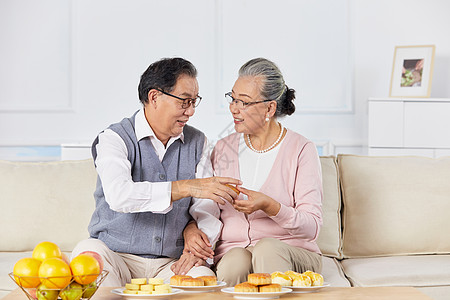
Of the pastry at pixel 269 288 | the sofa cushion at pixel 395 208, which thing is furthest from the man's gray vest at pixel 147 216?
the sofa cushion at pixel 395 208

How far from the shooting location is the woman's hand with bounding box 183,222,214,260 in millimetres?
2086

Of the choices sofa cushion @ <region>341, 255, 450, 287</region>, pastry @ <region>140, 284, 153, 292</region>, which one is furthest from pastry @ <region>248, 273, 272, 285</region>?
sofa cushion @ <region>341, 255, 450, 287</region>

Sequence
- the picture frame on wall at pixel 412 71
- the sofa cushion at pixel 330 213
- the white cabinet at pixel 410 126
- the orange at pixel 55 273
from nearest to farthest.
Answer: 1. the orange at pixel 55 273
2. the sofa cushion at pixel 330 213
3. the white cabinet at pixel 410 126
4. the picture frame on wall at pixel 412 71

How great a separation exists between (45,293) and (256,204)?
33.3 inches

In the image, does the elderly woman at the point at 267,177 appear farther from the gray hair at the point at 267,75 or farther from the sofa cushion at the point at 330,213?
the sofa cushion at the point at 330,213

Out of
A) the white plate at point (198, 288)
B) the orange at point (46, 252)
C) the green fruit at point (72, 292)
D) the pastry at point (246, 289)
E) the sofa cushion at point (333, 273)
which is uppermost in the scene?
the orange at point (46, 252)

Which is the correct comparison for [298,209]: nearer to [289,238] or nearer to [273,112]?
A: [289,238]

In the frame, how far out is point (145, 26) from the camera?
445cm

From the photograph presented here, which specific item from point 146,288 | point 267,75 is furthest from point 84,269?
point 267,75

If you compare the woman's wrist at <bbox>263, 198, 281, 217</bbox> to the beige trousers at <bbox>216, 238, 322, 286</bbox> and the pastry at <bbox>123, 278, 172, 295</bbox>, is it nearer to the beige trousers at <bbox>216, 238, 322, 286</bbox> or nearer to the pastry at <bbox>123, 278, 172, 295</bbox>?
the beige trousers at <bbox>216, 238, 322, 286</bbox>

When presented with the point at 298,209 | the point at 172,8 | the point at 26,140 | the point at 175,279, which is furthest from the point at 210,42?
the point at 175,279

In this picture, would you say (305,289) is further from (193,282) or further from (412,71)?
(412,71)

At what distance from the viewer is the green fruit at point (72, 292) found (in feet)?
4.50

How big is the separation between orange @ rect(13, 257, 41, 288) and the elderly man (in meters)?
0.63
